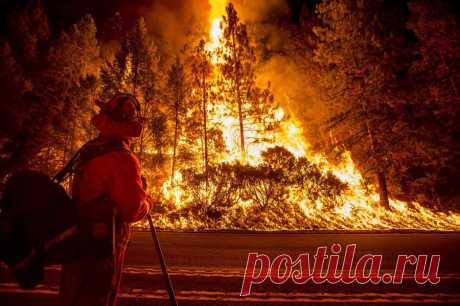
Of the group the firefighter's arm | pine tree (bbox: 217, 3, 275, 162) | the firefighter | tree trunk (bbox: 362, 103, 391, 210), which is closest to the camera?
the firefighter

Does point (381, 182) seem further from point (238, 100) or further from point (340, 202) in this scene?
point (238, 100)

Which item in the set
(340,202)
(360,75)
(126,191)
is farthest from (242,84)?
(126,191)

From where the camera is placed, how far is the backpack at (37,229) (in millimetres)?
1612

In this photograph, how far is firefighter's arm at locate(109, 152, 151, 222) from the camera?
6.54 ft

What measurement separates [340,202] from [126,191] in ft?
45.8

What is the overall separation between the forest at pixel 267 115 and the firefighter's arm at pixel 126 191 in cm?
1025

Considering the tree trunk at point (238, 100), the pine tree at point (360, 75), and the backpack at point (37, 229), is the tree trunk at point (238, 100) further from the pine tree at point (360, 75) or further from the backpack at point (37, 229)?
the backpack at point (37, 229)

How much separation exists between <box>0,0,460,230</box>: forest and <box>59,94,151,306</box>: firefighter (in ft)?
33.5

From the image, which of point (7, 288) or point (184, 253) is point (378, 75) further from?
point (7, 288)

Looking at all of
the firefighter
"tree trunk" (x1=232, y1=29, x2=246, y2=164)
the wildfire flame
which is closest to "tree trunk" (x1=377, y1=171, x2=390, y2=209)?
the wildfire flame

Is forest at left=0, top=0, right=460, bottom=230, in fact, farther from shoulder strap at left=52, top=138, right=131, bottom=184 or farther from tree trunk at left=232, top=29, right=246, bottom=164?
shoulder strap at left=52, top=138, right=131, bottom=184

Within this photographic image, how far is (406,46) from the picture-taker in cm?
1736

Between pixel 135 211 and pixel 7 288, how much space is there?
3.50m

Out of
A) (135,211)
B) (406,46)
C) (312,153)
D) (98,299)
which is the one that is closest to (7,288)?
(98,299)
